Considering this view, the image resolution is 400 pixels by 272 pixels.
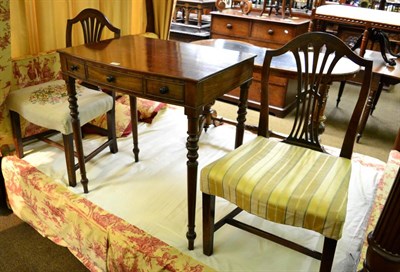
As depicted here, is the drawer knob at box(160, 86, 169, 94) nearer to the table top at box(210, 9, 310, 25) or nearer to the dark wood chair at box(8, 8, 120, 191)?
the dark wood chair at box(8, 8, 120, 191)

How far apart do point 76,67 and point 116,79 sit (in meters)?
0.27

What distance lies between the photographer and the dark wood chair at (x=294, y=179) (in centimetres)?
113

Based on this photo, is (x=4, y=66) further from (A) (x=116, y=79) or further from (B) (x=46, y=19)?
(A) (x=116, y=79)

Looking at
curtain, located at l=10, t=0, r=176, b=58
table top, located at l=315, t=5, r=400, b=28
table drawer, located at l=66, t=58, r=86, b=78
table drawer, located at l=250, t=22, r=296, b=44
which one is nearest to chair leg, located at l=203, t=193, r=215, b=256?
table drawer, located at l=66, t=58, r=86, b=78

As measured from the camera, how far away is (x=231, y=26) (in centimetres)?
345

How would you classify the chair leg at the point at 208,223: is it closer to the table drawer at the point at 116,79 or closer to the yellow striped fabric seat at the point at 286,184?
the yellow striped fabric seat at the point at 286,184

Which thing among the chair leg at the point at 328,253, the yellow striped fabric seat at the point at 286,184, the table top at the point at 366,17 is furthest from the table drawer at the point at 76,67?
the table top at the point at 366,17

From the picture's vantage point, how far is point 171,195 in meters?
1.84

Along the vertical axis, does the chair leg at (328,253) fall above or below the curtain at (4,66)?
below

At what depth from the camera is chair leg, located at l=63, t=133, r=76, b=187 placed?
1.74 m

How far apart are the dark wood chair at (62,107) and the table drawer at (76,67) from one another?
0.01m

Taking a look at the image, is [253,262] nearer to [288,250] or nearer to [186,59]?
[288,250]

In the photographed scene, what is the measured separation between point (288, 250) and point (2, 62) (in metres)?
1.67

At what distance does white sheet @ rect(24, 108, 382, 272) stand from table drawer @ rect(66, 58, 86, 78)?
636 millimetres
